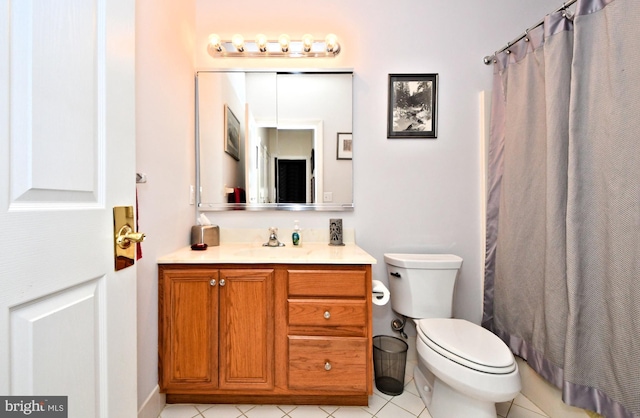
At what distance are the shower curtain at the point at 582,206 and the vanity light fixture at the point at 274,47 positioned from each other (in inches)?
45.8

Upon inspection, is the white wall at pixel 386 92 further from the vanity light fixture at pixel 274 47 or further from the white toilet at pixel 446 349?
the white toilet at pixel 446 349

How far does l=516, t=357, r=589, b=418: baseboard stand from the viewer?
3.92 ft

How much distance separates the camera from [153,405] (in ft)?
4.06

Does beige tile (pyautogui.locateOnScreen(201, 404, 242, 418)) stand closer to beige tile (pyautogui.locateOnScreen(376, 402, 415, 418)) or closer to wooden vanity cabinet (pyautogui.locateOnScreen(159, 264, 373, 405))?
wooden vanity cabinet (pyautogui.locateOnScreen(159, 264, 373, 405))

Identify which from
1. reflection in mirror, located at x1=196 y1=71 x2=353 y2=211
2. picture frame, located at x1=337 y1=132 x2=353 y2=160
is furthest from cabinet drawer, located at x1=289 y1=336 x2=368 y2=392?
picture frame, located at x1=337 y1=132 x2=353 y2=160

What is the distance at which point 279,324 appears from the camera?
1.27 metres

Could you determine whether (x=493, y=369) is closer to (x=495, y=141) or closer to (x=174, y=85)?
(x=495, y=141)

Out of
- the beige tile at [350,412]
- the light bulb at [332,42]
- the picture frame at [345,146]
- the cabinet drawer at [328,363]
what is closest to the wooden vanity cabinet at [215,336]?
the cabinet drawer at [328,363]

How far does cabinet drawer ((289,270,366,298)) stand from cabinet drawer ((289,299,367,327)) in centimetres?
4

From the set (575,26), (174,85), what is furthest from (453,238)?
(174,85)

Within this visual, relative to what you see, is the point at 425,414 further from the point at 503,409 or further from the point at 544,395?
the point at 544,395

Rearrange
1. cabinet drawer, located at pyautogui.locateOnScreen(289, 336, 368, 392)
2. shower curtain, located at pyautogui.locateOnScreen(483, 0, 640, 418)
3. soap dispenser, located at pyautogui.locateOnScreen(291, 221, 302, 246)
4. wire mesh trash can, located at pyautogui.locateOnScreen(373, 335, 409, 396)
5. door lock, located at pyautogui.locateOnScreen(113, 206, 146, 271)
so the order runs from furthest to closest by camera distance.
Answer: soap dispenser, located at pyautogui.locateOnScreen(291, 221, 302, 246) → wire mesh trash can, located at pyautogui.locateOnScreen(373, 335, 409, 396) → cabinet drawer, located at pyautogui.locateOnScreen(289, 336, 368, 392) → shower curtain, located at pyautogui.locateOnScreen(483, 0, 640, 418) → door lock, located at pyautogui.locateOnScreen(113, 206, 146, 271)

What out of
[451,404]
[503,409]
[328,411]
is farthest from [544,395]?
[328,411]

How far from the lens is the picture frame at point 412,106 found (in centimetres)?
174
